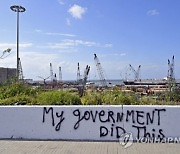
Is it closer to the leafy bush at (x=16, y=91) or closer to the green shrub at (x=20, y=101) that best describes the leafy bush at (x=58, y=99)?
the green shrub at (x=20, y=101)

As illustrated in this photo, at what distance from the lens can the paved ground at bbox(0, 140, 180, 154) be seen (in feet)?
23.2

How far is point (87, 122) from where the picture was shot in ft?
27.7

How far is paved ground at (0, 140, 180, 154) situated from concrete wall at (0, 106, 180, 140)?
1.47 feet

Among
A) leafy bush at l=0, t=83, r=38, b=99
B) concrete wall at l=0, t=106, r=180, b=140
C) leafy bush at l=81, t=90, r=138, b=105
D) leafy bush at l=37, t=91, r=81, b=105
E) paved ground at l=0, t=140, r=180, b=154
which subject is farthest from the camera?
leafy bush at l=0, t=83, r=38, b=99

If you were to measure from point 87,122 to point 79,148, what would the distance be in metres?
1.15

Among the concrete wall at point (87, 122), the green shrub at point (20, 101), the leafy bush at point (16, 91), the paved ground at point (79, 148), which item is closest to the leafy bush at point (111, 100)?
the concrete wall at point (87, 122)

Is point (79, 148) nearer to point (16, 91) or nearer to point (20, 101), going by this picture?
point (20, 101)

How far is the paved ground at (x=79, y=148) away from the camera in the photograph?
7070mm

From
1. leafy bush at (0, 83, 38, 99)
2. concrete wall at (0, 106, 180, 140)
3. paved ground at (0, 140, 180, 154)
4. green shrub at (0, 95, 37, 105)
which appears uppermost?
leafy bush at (0, 83, 38, 99)

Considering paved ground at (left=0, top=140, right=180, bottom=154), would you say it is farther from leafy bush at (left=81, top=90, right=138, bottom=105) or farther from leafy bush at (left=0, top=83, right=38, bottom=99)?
leafy bush at (left=0, top=83, right=38, bottom=99)

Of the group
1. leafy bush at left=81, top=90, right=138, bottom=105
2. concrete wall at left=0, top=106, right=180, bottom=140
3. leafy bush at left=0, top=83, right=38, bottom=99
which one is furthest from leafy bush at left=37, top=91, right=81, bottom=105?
leafy bush at left=0, top=83, right=38, bottom=99

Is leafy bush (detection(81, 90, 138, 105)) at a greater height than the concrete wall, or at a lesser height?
greater

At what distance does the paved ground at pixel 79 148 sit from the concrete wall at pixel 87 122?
0.45 m

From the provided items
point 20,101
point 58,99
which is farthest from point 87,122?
point 20,101
